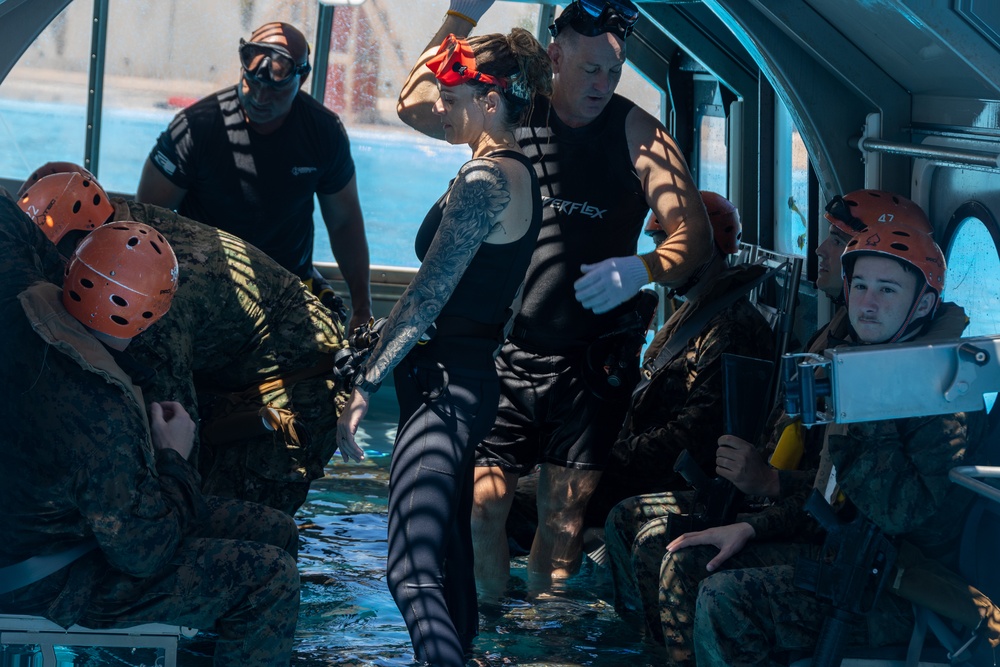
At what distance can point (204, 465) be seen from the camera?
14.2 feet

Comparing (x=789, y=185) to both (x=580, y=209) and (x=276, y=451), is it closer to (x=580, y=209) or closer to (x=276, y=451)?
(x=580, y=209)

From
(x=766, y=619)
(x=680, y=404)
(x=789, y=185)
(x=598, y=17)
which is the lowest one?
(x=766, y=619)

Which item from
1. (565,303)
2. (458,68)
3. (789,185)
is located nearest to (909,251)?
(458,68)

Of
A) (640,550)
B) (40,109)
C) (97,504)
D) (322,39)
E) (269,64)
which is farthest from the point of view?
(40,109)

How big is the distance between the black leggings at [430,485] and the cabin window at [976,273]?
5.39ft

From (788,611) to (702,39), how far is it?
4217 mm

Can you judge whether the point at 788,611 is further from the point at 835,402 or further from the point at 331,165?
the point at 331,165

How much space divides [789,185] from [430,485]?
3.67 meters

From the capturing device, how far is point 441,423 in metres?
3.29

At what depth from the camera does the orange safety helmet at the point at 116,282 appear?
3.02 meters

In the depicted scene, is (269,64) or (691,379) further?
(269,64)

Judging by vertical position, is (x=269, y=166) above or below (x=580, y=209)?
above

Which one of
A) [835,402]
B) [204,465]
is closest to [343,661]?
[204,465]

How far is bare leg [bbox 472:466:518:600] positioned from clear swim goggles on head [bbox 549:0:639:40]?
167 cm
